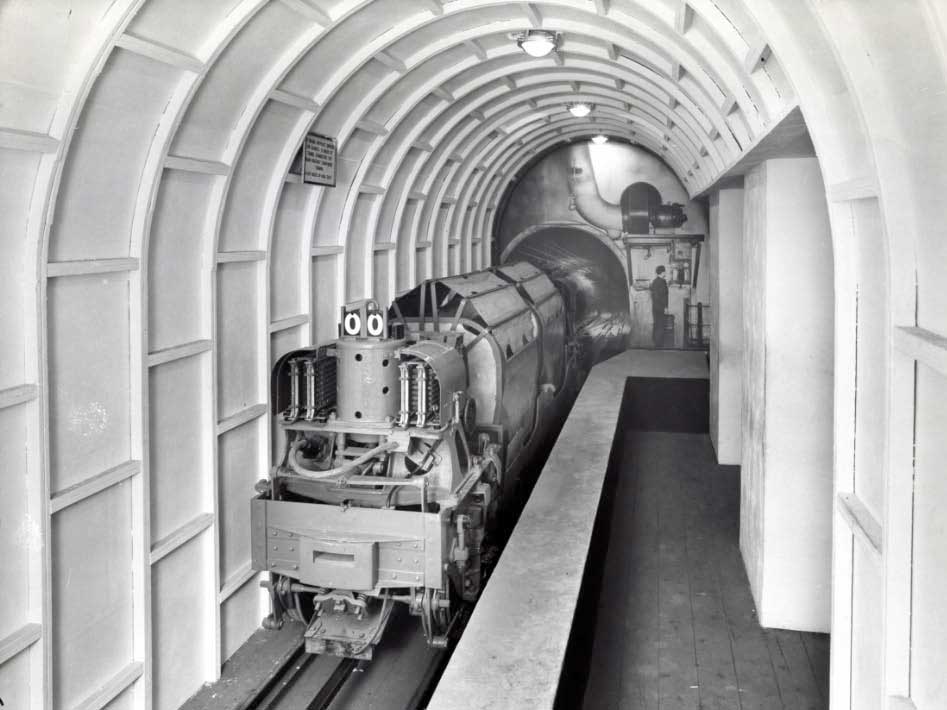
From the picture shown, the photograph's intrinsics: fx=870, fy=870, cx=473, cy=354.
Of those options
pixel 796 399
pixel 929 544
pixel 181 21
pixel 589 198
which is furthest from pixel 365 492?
pixel 589 198

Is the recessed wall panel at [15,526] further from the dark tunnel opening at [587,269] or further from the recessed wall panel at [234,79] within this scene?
the dark tunnel opening at [587,269]

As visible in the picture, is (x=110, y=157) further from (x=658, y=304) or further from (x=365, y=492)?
(x=658, y=304)

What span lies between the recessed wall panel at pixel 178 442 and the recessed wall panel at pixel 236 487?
0.93ft

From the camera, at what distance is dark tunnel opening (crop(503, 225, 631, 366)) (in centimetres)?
1581

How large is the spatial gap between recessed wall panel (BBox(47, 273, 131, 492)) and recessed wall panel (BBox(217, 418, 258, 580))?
1.29 metres

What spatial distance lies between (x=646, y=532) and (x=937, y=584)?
18.3 feet

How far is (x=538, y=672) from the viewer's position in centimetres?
432

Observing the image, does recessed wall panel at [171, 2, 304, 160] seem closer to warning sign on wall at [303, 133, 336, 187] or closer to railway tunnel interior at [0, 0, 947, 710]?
railway tunnel interior at [0, 0, 947, 710]

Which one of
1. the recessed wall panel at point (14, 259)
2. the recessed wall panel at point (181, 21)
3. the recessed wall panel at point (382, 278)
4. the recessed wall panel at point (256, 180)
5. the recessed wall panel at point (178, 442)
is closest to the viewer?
the recessed wall panel at point (14, 259)

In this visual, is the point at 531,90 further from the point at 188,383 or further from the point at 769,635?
the point at 769,635

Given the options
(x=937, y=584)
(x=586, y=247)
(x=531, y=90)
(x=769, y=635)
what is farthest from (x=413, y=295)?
(x=586, y=247)

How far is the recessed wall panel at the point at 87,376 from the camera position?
14.9ft

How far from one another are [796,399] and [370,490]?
10.3ft

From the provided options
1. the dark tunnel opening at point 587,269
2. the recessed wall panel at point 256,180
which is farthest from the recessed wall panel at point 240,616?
the dark tunnel opening at point 587,269
